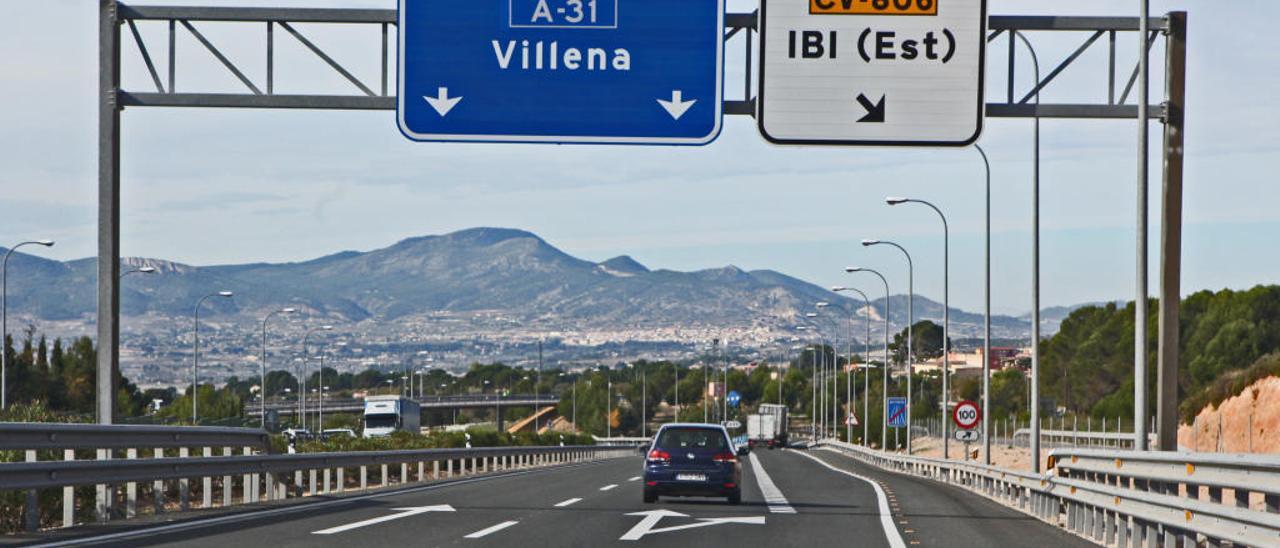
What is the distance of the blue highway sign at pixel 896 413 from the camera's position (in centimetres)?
6231

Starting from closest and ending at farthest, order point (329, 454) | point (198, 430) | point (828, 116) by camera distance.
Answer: point (828, 116)
point (198, 430)
point (329, 454)

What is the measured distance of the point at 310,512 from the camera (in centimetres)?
1973

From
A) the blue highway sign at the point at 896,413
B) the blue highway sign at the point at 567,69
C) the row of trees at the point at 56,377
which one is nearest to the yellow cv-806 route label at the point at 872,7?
the blue highway sign at the point at 567,69

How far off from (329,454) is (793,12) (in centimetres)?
1040

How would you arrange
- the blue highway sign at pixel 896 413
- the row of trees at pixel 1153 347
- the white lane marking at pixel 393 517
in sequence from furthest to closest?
the row of trees at pixel 1153 347, the blue highway sign at pixel 896 413, the white lane marking at pixel 393 517

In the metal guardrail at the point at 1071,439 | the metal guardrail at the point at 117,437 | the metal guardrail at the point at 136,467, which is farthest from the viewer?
the metal guardrail at the point at 1071,439

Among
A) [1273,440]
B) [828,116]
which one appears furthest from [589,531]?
[1273,440]

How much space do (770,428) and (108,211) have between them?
104113 millimetres

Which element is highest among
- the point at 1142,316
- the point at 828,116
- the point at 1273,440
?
the point at 828,116

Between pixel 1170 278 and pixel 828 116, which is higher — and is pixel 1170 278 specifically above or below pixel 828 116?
below

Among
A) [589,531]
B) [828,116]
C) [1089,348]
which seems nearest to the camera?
[589,531]

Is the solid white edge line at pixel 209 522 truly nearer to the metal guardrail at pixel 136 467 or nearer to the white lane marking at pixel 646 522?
the metal guardrail at pixel 136 467

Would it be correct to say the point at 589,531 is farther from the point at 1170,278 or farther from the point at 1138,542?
the point at 1170,278

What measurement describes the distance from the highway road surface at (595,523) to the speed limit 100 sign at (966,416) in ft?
50.1
